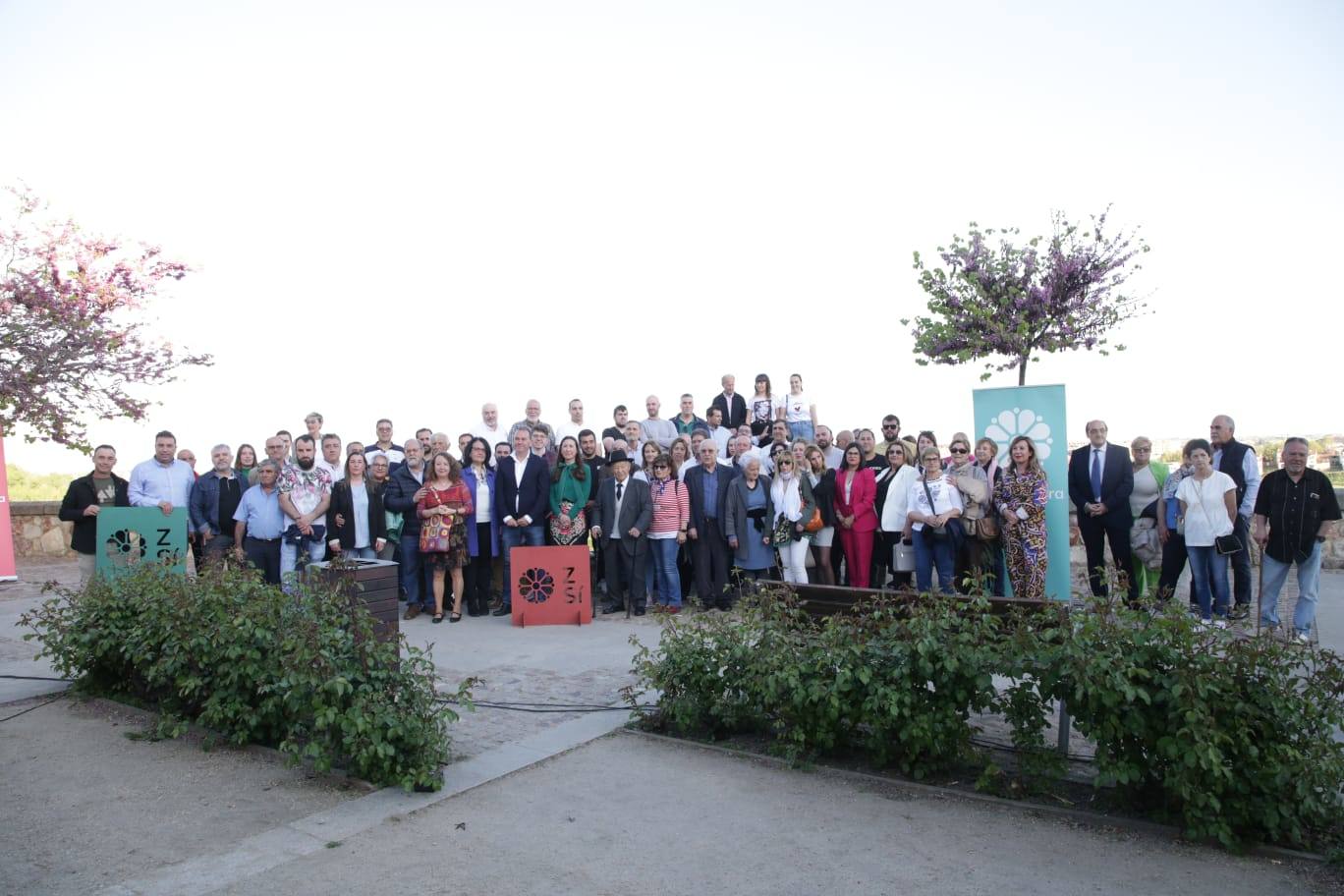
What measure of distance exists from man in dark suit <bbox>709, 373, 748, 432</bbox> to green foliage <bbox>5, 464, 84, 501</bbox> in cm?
1426

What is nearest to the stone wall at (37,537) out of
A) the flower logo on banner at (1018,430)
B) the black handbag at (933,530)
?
the black handbag at (933,530)

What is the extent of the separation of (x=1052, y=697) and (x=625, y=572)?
664 centimetres

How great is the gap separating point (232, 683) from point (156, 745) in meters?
0.72

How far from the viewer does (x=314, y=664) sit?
16.3 feet

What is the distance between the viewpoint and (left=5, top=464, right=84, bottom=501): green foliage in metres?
20.1

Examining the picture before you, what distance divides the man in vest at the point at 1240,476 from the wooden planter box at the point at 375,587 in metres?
7.44

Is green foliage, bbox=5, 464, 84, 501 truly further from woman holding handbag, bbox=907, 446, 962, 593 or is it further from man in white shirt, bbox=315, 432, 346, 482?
woman holding handbag, bbox=907, 446, 962, 593

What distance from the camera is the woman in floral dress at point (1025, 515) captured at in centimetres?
870

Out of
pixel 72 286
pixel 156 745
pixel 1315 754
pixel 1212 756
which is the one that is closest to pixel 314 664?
pixel 156 745

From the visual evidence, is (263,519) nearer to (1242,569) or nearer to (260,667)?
(260,667)

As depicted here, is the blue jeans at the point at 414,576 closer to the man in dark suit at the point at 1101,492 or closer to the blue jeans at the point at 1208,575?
the man in dark suit at the point at 1101,492

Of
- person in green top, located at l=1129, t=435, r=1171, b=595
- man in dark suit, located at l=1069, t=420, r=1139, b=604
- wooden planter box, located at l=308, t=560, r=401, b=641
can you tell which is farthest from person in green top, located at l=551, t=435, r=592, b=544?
person in green top, located at l=1129, t=435, r=1171, b=595

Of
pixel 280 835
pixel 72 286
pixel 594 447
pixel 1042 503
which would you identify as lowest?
pixel 280 835

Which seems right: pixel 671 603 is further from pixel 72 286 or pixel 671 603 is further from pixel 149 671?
pixel 72 286
